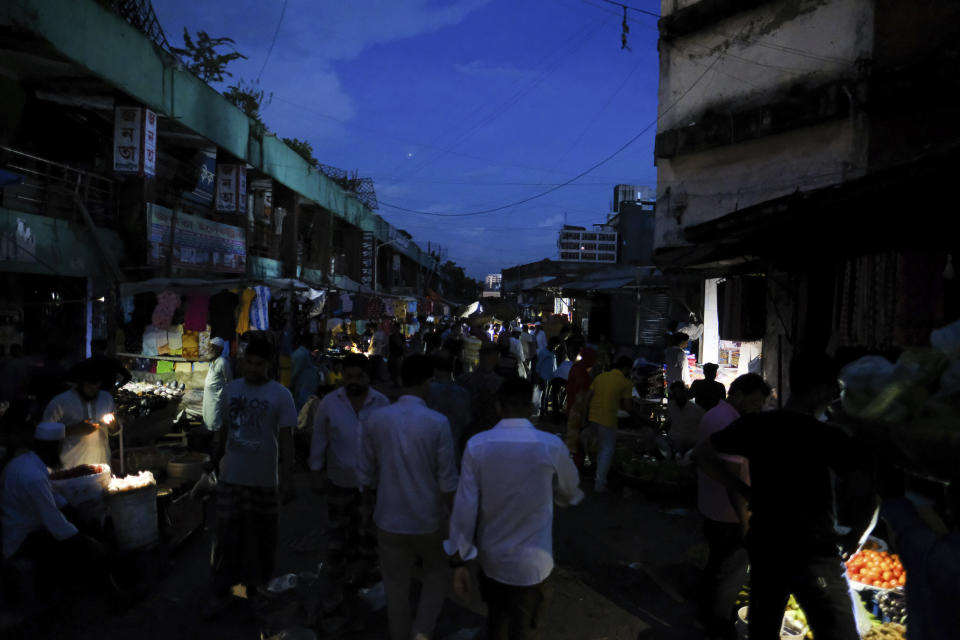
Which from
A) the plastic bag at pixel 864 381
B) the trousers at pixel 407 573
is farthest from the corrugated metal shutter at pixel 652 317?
the plastic bag at pixel 864 381

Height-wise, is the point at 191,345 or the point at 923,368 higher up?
the point at 923,368

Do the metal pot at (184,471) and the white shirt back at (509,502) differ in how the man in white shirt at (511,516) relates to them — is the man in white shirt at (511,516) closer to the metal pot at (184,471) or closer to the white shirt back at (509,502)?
the white shirt back at (509,502)

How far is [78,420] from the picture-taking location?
18.6 ft

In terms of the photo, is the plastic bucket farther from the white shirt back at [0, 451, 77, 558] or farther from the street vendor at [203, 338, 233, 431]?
the street vendor at [203, 338, 233, 431]

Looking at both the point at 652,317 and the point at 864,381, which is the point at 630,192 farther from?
the point at 864,381

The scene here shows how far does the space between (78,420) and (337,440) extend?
8.56 ft

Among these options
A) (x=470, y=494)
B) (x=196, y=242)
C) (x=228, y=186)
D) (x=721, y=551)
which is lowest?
(x=721, y=551)

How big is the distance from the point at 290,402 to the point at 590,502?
15.9 feet

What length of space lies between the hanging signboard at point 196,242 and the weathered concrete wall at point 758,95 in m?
9.92

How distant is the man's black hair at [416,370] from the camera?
4.05 metres

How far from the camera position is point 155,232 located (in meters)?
12.3

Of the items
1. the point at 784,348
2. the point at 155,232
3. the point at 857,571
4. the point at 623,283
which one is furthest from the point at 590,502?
the point at 155,232

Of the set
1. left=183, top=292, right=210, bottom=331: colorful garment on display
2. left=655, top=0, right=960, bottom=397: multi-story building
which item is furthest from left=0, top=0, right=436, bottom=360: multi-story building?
left=655, top=0, right=960, bottom=397: multi-story building

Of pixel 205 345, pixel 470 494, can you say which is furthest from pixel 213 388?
pixel 470 494
